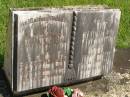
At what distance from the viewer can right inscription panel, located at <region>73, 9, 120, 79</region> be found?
537 centimetres

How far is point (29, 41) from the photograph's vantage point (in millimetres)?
4945

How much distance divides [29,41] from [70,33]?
670 mm

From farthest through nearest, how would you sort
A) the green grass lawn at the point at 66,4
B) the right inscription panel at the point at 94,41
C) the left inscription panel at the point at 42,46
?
the green grass lawn at the point at 66,4 → the right inscription panel at the point at 94,41 → the left inscription panel at the point at 42,46

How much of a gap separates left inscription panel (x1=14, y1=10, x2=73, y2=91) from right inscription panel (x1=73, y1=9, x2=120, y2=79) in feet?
0.68

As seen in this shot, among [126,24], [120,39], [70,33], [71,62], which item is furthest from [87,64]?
[126,24]

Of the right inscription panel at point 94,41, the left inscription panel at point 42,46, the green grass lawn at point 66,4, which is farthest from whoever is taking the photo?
the green grass lawn at point 66,4

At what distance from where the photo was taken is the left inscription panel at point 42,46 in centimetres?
488

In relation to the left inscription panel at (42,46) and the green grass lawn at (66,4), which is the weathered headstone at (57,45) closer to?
the left inscription panel at (42,46)

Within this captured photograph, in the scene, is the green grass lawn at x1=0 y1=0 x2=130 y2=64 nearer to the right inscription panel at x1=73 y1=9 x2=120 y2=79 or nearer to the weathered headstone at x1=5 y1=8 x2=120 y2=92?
the right inscription panel at x1=73 y1=9 x2=120 y2=79

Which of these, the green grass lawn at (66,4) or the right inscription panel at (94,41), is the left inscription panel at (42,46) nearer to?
the right inscription panel at (94,41)

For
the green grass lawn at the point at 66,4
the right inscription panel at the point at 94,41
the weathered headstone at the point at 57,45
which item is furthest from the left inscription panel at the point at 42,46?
the green grass lawn at the point at 66,4

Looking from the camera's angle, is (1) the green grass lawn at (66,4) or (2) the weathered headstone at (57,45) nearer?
(2) the weathered headstone at (57,45)

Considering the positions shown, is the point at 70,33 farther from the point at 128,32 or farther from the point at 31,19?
the point at 128,32

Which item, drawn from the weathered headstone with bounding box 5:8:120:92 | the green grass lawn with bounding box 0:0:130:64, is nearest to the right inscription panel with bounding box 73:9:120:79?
the weathered headstone with bounding box 5:8:120:92
